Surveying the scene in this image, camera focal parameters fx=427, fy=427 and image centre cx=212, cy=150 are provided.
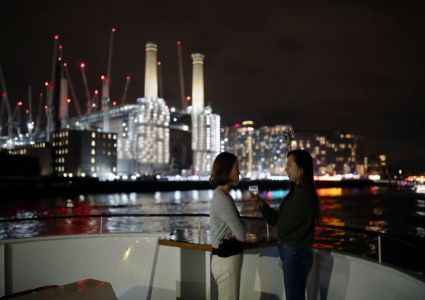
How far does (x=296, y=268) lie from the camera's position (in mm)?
4488

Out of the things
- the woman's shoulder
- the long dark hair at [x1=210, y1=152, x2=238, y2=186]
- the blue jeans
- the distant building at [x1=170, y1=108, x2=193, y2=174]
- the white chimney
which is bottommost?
the blue jeans

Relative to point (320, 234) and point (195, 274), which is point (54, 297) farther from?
point (320, 234)

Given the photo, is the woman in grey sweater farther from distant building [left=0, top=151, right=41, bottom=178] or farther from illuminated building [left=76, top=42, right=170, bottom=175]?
illuminated building [left=76, top=42, right=170, bottom=175]

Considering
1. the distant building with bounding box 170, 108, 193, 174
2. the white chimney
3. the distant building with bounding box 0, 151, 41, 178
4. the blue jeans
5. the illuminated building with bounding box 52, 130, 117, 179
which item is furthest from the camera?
the distant building with bounding box 170, 108, 193, 174

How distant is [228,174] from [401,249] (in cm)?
2413

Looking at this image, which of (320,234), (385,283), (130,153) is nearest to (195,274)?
(385,283)

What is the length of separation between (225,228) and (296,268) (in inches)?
33.8

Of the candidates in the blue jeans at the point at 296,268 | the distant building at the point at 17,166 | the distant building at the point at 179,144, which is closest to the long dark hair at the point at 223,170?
the blue jeans at the point at 296,268

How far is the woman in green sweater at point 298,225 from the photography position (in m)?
4.41

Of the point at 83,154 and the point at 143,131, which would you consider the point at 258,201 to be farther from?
the point at 143,131

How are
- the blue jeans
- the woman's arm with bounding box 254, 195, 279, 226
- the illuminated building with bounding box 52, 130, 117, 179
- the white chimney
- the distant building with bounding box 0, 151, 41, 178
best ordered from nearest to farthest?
the blue jeans < the woman's arm with bounding box 254, 195, 279, 226 < the distant building with bounding box 0, 151, 41, 178 < the illuminated building with bounding box 52, 130, 117, 179 < the white chimney

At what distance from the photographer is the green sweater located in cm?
440

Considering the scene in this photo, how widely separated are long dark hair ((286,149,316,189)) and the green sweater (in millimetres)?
85

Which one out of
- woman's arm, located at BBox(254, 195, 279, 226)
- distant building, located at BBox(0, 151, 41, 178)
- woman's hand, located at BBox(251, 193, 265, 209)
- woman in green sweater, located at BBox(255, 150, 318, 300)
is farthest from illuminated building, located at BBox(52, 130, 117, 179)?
woman in green sweater, located at BBox(255, 150, 318, 300)
